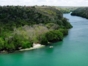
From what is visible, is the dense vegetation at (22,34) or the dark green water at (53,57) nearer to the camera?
the dark green water at (53,57)

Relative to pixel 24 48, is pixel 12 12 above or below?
above

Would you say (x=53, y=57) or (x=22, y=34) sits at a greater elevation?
(x=22, y=34)

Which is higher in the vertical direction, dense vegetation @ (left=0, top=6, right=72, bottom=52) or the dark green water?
dense vegetation @ (left=0, top=6, right=72, bottom=52)

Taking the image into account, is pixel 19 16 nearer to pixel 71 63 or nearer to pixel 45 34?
pixel 45 34

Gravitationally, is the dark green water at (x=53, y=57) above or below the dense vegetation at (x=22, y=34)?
below

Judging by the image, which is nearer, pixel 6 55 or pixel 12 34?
pixel 6 55

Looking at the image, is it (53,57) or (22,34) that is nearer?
(53,57)

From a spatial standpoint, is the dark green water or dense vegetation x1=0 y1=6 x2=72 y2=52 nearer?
the dark green water

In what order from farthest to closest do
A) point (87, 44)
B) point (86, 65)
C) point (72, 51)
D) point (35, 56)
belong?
point (87, 44), point (72, 51), point (35, 56), point (86, 65)

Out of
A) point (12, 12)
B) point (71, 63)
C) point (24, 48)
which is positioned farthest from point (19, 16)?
point (71, 63)

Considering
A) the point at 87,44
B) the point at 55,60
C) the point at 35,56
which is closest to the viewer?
the point at 55,60
